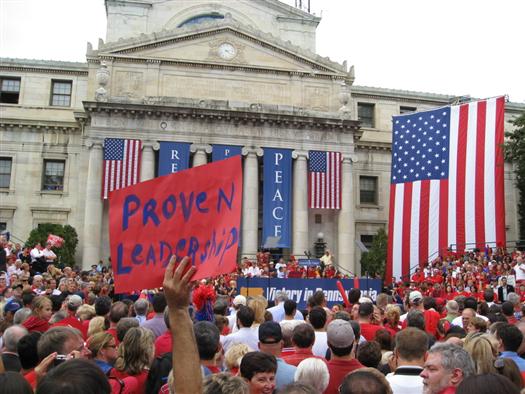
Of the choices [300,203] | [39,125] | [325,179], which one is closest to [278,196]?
[300,203]

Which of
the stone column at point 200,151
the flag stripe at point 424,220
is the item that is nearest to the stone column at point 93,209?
the stone column at point 200,151

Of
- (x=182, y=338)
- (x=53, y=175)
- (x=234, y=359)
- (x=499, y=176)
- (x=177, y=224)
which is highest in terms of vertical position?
(x=53, y=175)

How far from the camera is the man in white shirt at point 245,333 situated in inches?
306

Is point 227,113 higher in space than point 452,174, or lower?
higher

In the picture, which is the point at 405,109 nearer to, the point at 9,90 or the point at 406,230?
the point at 406,230

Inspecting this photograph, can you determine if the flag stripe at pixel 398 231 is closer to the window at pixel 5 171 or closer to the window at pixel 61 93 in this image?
the window at pixel 61 93

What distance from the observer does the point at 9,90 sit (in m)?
42.1

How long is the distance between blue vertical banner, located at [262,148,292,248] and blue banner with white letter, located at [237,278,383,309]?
658 inches

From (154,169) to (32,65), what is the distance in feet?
45.8

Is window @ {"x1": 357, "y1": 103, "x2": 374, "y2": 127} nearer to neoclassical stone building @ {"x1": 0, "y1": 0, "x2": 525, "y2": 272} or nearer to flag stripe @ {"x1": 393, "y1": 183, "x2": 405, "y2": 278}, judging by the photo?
neoclassical stone building @ {"x1": 0, "y1": 0, "x2": 525, "y2": 272}

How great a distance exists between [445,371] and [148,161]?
3337cm

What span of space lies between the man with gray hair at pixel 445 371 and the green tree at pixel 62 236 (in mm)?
33236

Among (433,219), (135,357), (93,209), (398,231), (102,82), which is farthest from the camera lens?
(102,82)

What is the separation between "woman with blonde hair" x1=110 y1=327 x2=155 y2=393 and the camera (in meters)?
5.66
